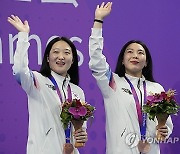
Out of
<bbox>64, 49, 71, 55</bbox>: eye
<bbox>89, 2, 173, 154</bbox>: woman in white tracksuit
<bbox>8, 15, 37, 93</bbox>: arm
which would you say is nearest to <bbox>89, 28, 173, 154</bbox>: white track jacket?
<bbox>89, 2, 173, 154</bbox>: woman in white tracksuit

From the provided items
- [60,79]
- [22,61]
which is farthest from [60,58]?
[22,61]

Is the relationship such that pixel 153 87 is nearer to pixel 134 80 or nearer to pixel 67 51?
pixel 134 80

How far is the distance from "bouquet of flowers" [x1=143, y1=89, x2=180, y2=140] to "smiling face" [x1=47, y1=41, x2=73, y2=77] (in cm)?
71

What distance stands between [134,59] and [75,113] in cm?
77

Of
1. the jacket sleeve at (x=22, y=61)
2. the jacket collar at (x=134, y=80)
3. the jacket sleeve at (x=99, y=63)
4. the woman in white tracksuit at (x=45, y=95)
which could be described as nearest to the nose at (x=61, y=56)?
the woman in white tracksuit at (x=45, y=95)

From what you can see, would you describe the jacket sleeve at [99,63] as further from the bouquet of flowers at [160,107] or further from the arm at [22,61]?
the arm at [22,61]

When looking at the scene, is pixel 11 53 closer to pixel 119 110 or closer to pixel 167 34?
pixel 119 110

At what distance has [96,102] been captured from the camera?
4.21 metres

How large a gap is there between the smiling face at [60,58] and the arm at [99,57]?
0.21m

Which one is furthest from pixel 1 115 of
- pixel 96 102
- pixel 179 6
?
pixel 179 6

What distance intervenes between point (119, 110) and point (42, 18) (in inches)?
54.8

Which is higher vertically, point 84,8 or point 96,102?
point 84,8

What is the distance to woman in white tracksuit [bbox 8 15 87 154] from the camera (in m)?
2.95

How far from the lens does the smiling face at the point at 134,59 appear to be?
340cm
